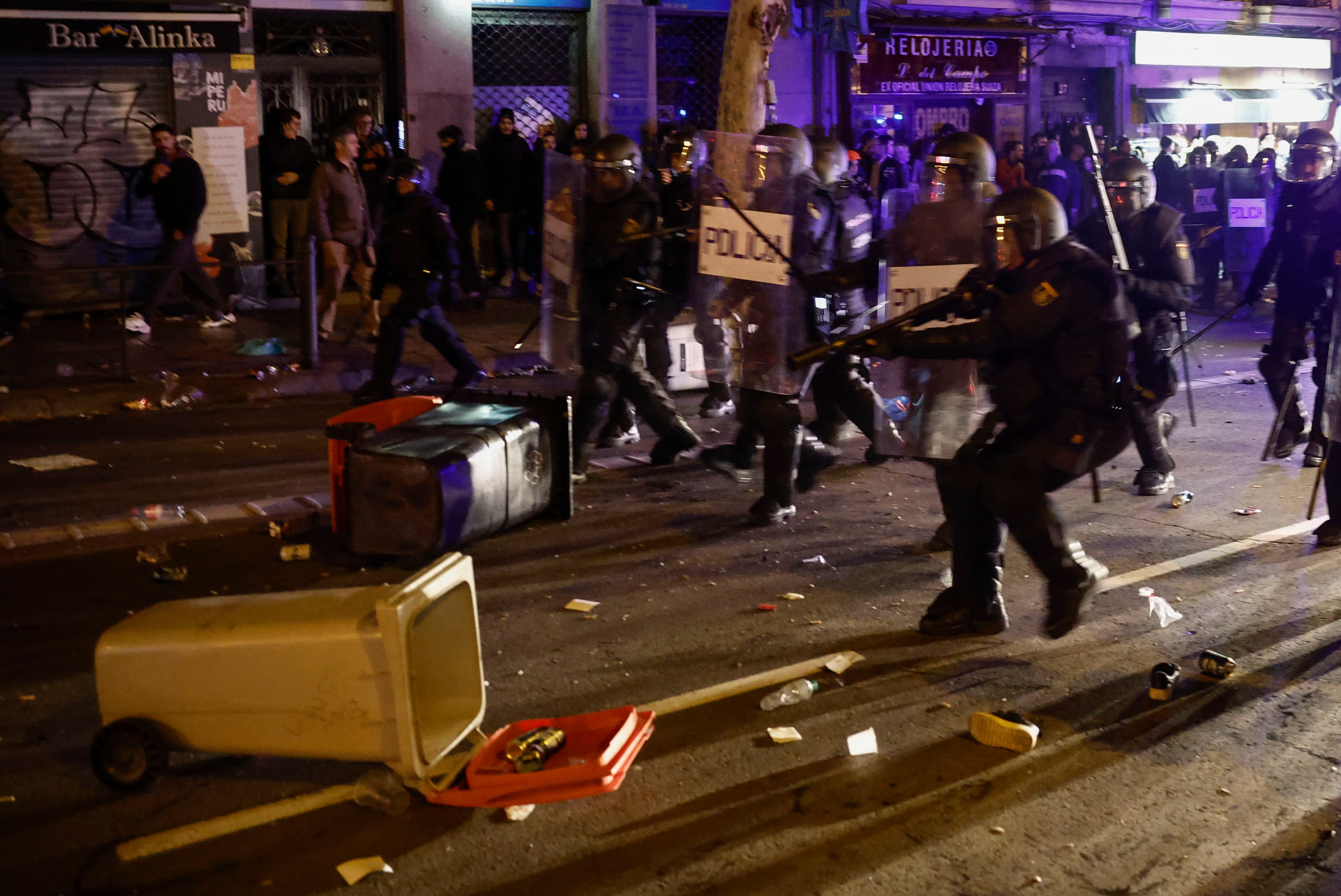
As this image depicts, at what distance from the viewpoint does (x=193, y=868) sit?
3.78 metres

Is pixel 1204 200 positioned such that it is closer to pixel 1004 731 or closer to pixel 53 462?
pixel 53 462

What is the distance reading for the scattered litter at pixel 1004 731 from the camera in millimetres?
4492

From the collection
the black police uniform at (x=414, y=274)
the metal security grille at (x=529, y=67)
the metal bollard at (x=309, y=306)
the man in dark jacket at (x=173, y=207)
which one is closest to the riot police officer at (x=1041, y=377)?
the black police uniform at (x=414, y=274)

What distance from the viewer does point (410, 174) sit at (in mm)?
9492

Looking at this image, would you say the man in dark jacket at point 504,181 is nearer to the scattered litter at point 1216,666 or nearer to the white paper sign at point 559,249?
the white paper sign at point 559,249

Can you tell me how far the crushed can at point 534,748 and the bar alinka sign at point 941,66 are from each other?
1808 cm

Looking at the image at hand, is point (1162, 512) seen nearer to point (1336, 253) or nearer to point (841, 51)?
point (1336, 253)

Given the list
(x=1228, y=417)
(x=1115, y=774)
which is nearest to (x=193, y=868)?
(x=1115, y=774)

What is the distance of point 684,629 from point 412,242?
4.85 meters

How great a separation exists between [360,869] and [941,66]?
20179mm

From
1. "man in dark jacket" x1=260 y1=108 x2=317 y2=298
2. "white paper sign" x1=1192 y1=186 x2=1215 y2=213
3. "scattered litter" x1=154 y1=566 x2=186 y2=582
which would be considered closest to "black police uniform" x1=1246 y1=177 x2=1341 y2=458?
"scattered litter" x1=154 y1=566 x2=186 y2=582

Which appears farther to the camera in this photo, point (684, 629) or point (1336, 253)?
point (1336, 253)

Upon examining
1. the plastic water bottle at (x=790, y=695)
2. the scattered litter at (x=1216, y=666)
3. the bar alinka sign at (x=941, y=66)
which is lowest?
the plastic water bottle at (x=790, y=695)

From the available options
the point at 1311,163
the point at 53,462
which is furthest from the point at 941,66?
the point at 53,462
